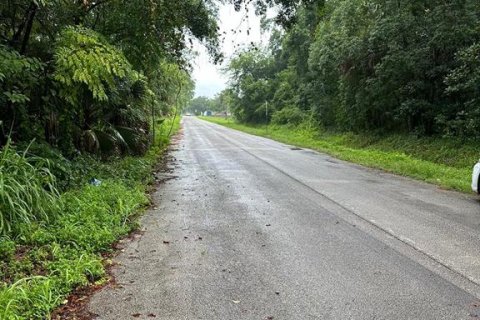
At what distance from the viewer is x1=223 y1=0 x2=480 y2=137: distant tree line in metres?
17.0

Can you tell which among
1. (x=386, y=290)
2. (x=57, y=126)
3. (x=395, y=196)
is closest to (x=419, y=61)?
(x=395, y=196)

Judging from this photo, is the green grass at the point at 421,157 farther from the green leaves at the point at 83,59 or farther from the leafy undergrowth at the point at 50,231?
the green leaves at the point at 83,59

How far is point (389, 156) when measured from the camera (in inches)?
718

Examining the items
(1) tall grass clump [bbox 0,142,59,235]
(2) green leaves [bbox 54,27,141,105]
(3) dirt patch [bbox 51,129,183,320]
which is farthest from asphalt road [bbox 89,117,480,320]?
(2) green leaves [bbox 54,27,141,105]

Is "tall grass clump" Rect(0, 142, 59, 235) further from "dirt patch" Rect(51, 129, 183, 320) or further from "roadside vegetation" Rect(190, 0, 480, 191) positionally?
"roadside vegetation" Rect(190, 0, 480, 191)

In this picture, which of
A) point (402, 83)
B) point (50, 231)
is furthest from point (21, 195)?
point (402, 83)

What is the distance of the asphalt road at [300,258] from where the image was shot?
13.4 feet

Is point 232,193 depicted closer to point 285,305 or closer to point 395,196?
point 395,196

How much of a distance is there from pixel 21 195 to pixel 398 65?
59.0ft

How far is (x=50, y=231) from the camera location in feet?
18.6

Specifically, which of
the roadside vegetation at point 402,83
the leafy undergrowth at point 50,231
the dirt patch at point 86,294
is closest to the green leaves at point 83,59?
the leafy undergrowth at point 50,231

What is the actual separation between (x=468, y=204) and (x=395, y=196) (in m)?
1.42

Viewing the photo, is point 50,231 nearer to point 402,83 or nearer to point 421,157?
point 421,157

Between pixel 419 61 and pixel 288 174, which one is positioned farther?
pixel 419 61
